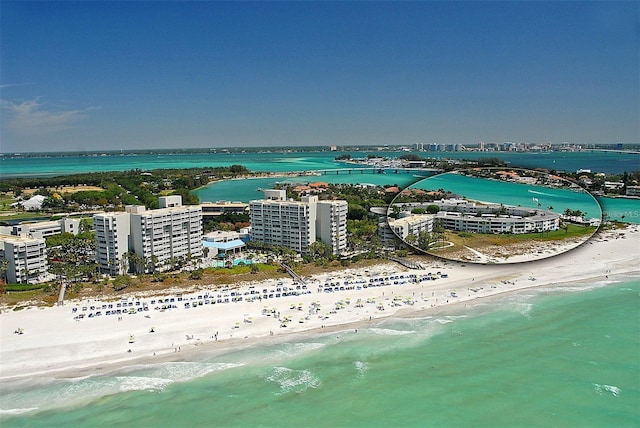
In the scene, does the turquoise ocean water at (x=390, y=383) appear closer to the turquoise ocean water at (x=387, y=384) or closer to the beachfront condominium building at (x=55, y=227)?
the turquoise ocean water at (x=387, y=384)

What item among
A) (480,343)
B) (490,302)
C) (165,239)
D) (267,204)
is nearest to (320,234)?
(267,204)

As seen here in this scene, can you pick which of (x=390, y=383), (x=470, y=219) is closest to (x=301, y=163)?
(x=390, y=383)

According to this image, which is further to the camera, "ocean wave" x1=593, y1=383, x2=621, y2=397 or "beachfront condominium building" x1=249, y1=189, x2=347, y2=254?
"beachfront condominium building" x1=249, y1=189, x2=347, y2=254

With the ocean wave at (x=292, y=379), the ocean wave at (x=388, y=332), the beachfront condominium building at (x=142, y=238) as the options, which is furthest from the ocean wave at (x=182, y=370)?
the beachfront condominium building at (x=142, y=238)

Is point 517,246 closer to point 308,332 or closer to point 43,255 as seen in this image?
point 308,332

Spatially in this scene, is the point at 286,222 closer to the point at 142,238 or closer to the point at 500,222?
the point at 142,238

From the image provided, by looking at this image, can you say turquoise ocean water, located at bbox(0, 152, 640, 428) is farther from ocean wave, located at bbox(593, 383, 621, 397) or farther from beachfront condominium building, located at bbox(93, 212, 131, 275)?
beachfront condominium building, located at bbox(93, 212, 131, 275)

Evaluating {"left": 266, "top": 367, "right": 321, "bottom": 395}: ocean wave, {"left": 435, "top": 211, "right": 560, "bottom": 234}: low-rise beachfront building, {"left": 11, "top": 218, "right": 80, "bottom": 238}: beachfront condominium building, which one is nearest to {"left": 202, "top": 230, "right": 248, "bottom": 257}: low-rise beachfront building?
{"left": 11, "top": 218, "right": 80, "bottom": 238}: beachfront condominium building
